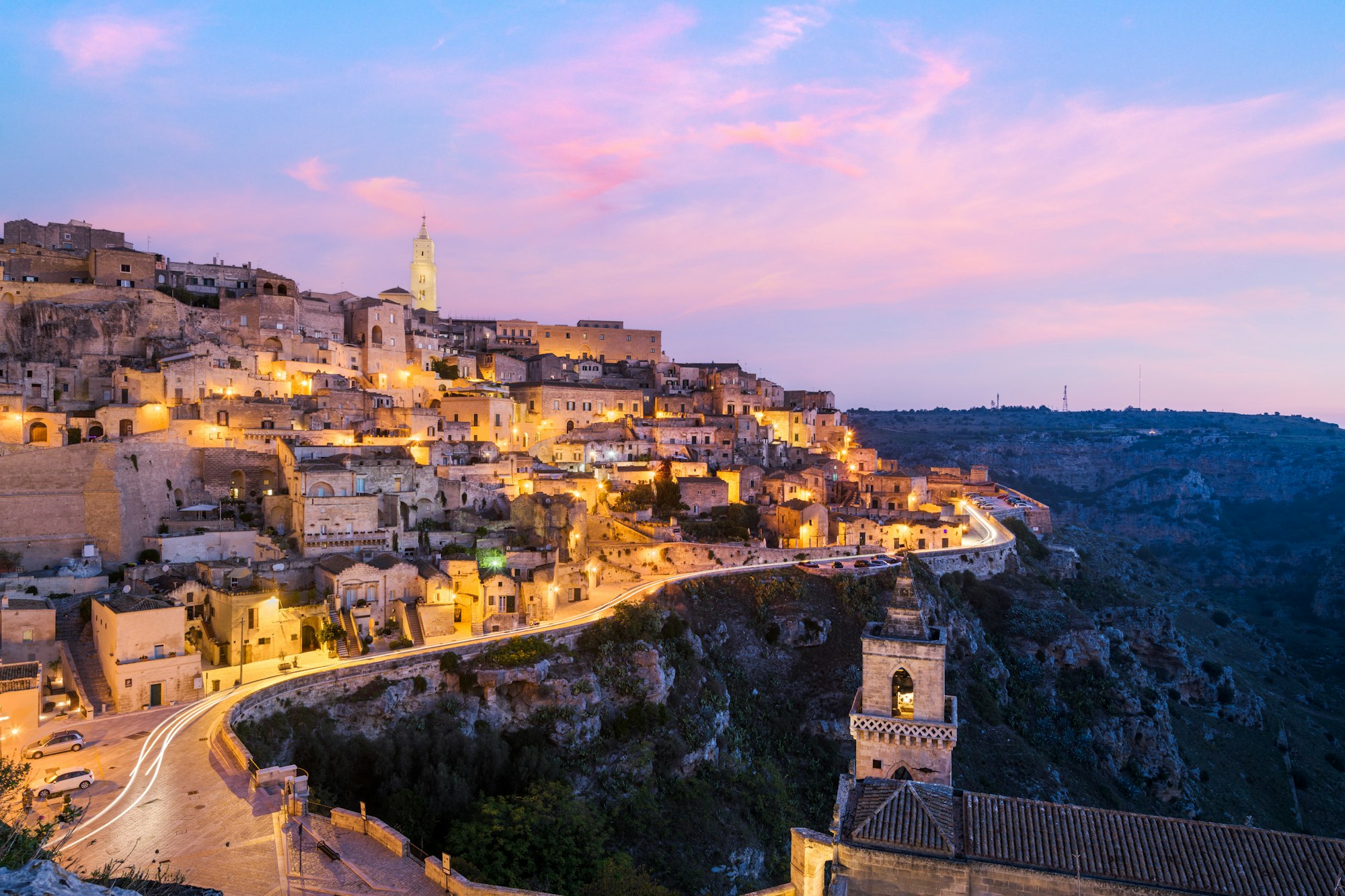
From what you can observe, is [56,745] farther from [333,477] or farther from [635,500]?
[635,500]

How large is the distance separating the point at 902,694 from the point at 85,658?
28123 millimetres

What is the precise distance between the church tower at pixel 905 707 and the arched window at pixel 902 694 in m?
0.02

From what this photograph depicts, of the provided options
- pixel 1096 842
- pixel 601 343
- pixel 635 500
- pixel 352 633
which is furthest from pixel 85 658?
pixel 601 343

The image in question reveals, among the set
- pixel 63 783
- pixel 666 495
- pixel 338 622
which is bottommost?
pixel 63 783

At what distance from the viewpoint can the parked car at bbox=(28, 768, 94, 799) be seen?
62.1 feet

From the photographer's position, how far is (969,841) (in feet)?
49.2

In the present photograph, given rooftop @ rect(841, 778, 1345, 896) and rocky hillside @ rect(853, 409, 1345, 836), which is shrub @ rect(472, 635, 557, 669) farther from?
rocky hillside @ rect(853, 409, 1345, 836)

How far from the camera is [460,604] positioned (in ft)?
119

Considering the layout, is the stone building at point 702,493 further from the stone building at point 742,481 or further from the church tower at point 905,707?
the church tower at point 905,707

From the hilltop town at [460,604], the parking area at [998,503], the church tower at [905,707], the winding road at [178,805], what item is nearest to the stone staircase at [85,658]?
the hilltop town at [460,604]

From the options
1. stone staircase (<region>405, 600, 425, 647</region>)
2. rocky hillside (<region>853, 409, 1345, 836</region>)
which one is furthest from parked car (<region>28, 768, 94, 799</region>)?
rocky hillside (<region>853, 409, 1345, 836</region>)

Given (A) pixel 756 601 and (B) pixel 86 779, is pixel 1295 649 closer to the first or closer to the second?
(A) pixel 756 601

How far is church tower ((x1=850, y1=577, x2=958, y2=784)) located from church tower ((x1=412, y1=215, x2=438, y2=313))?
A: 80.3 metres

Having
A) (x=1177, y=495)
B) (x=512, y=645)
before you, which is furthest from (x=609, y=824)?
(x=1177, y=495)
